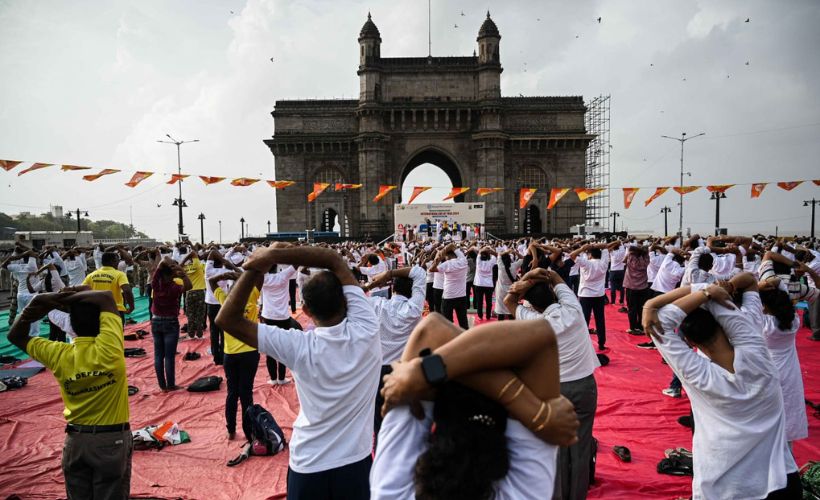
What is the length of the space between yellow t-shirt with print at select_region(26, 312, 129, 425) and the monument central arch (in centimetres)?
3657

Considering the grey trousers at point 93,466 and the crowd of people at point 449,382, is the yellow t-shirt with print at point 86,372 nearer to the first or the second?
the crowd of people at point 449,382

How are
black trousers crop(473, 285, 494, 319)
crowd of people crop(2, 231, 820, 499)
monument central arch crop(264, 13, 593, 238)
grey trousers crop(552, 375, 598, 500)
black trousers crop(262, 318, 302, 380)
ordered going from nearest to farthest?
crowd of people crop(2, 231, 820, 499) < grey trousers crop(552, 375, 598, 500) < black trousers crop(262, 318, 302, 380) < black trousers crop(473, 285, 494, 319) < monument central arch crop(264, 13, 593, 238)

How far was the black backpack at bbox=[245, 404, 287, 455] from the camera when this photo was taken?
5.18 metres

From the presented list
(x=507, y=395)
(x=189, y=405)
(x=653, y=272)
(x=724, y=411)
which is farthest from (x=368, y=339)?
(x=653, y=272)

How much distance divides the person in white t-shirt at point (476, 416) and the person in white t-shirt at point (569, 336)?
202 centimetres

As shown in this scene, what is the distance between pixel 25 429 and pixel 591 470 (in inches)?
282

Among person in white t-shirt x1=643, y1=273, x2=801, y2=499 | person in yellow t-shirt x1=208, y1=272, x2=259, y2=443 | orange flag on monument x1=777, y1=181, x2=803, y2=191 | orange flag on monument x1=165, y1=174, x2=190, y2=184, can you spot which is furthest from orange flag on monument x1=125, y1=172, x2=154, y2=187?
orange flag on monument x1=777, y1=181, x2=803, y2=191

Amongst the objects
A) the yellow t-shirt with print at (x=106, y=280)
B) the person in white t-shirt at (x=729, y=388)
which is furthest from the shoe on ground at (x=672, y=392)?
the yellow t-shirt with print at (x=106, y=280)

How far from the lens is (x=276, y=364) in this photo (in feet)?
25.5

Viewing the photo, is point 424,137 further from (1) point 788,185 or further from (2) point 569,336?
(2) point 569,336

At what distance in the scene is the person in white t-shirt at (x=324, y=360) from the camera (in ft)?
7.59

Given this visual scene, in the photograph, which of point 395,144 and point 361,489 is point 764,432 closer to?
point 361,489

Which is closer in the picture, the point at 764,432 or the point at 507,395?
the point at 507,395

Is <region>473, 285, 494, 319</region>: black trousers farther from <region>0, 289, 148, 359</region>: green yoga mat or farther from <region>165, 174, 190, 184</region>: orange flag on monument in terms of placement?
<region>165, 174, 190, 184</region>: orange flag on monument
